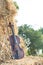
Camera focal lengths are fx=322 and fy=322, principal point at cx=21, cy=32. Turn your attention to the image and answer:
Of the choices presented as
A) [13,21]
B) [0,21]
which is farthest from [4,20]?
[13,21]

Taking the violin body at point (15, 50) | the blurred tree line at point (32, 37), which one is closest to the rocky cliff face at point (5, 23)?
the violin body at point (15, 50)

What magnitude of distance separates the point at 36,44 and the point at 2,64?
712 cm

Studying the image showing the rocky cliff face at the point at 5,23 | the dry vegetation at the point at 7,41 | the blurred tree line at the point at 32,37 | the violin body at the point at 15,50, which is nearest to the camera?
the dry vegetation at the point at 7,41

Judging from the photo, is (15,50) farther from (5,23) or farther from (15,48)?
(5,23)

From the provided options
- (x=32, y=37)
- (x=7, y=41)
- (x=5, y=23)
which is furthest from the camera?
(x=32, y=37)

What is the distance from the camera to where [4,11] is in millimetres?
6688

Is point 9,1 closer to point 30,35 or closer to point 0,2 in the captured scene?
point 0,2

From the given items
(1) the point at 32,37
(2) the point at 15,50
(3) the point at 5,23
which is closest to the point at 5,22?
(3) the point at 5,23

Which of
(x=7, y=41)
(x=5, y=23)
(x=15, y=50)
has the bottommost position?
(x=15, y=50)

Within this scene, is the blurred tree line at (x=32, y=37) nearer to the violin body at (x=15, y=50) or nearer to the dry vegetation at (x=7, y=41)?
the dry vegetation at (x=7, y=41)

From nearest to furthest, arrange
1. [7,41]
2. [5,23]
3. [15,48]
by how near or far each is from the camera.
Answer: [7,41] < [15,48] < [5,23]

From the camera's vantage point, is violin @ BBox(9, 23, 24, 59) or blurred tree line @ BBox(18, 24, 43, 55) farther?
blurred tree line @ BBox(18, 24, 43, 55)

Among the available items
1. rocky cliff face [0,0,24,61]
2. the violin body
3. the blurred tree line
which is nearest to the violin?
the violin body

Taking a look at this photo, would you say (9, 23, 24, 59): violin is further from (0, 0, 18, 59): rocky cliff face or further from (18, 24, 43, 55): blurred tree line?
(18, 24, 43, 55): blurred tree line
